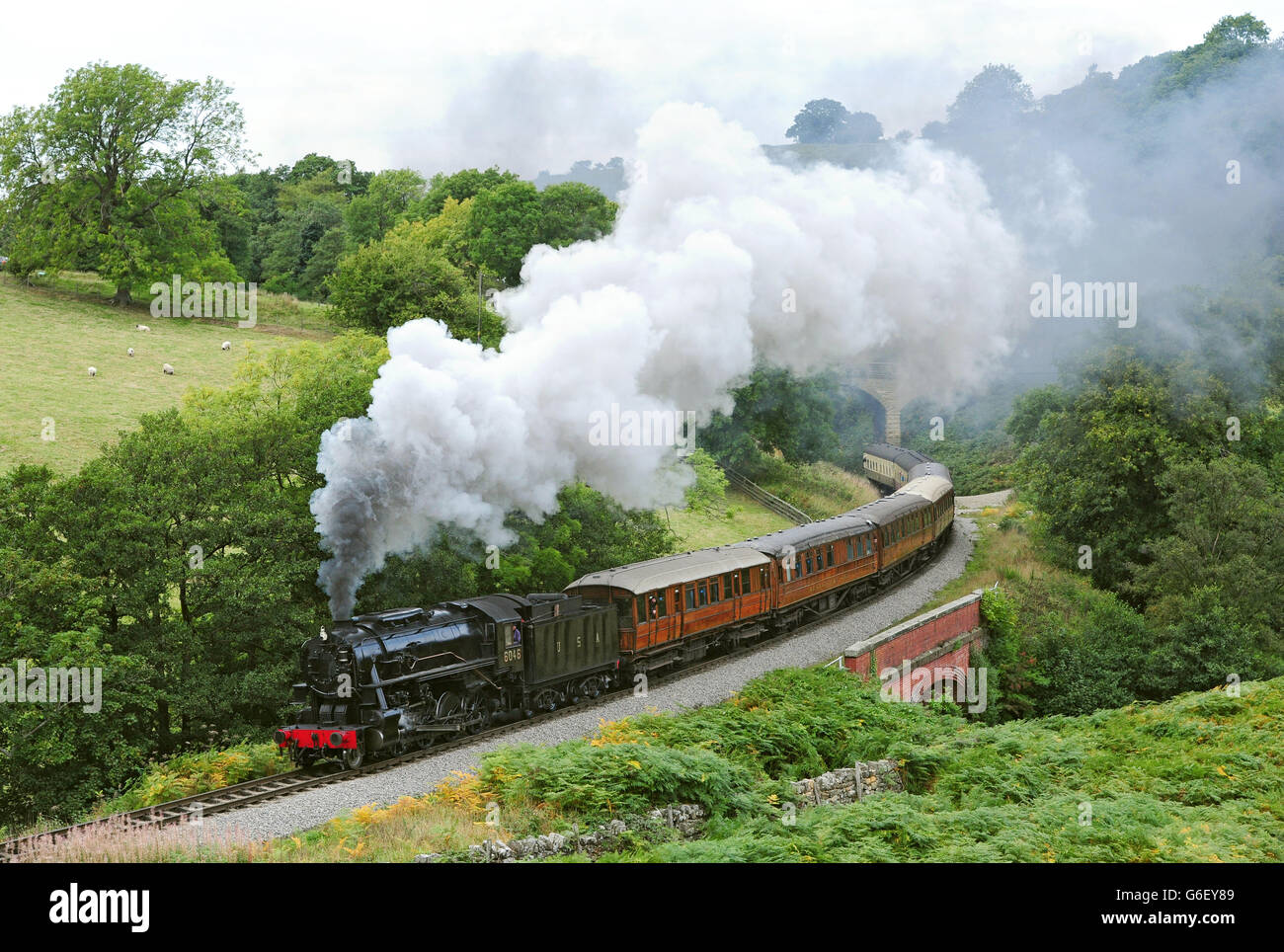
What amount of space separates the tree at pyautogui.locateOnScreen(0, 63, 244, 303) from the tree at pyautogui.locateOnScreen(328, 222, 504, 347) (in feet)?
38.0

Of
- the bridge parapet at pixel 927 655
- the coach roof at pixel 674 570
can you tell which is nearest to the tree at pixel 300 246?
the coach roof at pixel 674 570

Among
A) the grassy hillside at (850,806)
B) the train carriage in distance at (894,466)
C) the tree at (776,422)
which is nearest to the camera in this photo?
the grassy hillside at (850,806)

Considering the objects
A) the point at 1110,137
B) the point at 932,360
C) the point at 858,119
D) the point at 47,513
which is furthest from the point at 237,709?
the point at 858,119

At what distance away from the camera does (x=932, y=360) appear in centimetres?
3400

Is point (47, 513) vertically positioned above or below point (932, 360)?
below

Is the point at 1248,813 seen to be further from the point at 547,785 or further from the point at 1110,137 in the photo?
the point at 1110,137

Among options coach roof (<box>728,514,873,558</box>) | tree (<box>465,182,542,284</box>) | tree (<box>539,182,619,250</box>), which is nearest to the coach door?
coach roof (<box>728,514,873,558</box>)

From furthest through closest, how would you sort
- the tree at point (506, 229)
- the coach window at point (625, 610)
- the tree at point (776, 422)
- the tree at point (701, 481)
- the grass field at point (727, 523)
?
the tree at point (506, 229), the tree at point (776, 422), the grass field at point (727, 523), the tree at point (701, 481), the coach window at point (625, 610)

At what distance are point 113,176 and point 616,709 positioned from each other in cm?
4556

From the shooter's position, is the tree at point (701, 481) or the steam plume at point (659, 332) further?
the tree at point (701, 481)

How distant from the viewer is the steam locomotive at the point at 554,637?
16.5 metres

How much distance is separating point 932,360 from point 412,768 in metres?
23.5

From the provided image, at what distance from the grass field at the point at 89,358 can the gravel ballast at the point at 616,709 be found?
15771 millimetres

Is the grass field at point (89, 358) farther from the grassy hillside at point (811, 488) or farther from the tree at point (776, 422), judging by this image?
the grassy hillside at point (811, 488)
